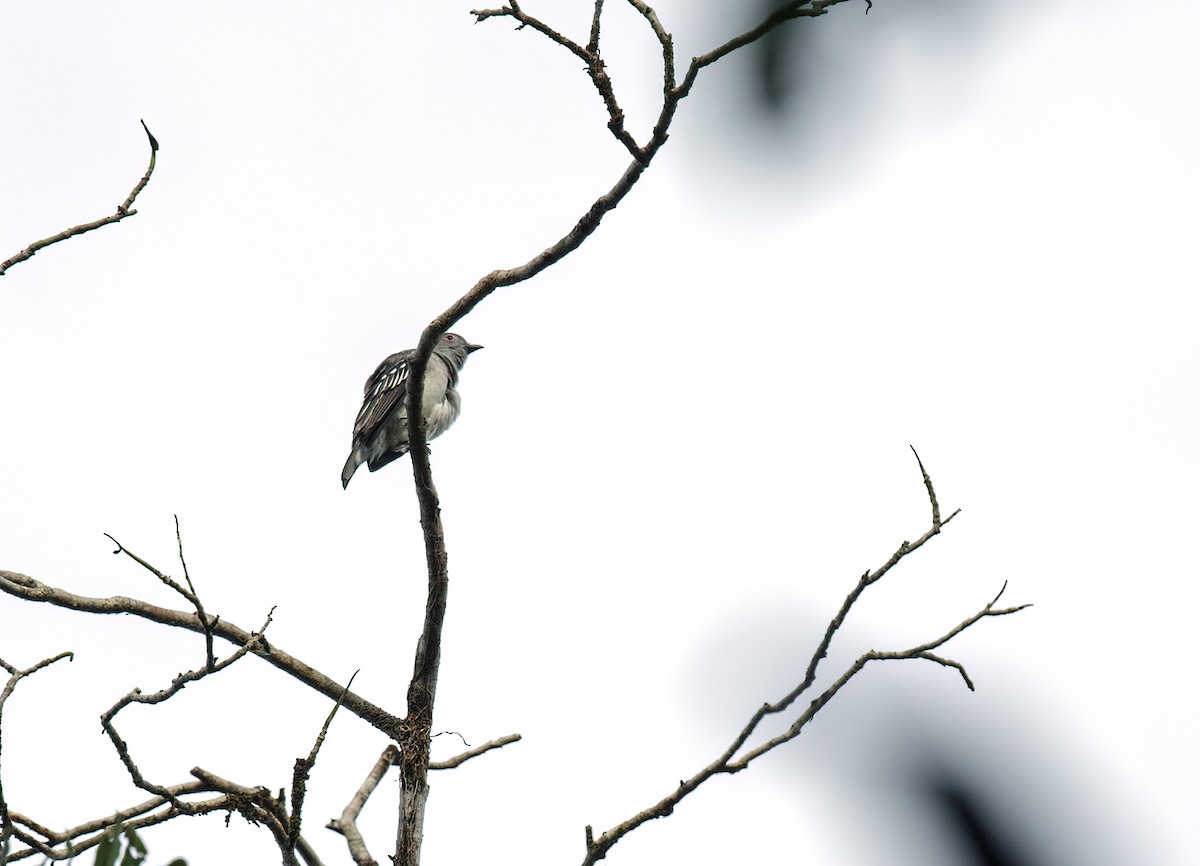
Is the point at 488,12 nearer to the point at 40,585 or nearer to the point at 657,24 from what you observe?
the point at 657,24

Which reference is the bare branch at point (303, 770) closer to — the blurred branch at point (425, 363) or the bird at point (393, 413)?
the blurred branch at point (425, 363)

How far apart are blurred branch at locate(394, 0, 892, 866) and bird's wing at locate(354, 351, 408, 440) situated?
4.52 metres

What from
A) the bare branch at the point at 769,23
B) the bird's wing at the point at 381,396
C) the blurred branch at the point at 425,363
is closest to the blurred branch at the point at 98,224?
the blurred branch at the point at 425,363

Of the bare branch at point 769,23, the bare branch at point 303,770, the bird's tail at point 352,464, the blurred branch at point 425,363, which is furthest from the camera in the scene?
the bird's tail at point 352,464

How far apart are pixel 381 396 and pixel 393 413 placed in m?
0.30

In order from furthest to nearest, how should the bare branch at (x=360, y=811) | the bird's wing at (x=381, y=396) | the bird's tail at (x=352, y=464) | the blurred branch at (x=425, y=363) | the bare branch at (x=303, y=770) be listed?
the bird's tail at (x=352, y=464), the bird's wing at (x=381, y=396), the bare branch at (x=360, y=811), the blurred branch at (x=425, y=363), the bare branch at (x=303, y=770)

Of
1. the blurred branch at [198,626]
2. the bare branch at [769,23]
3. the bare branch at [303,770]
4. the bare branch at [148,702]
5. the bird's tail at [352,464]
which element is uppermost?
the bird's tail at [352,464]

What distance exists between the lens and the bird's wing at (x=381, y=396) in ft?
32.4

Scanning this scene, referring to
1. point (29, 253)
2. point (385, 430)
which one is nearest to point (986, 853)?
point (29, 253)

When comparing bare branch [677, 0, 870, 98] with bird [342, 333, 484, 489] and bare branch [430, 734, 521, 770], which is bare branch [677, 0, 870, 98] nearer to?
bare branch [430, 734, 521, 770]

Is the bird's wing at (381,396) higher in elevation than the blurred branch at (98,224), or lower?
higher

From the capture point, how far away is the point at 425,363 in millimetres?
4914

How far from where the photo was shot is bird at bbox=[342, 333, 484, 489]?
9914 millimetres

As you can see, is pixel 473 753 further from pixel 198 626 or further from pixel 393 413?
pixel 393 413
